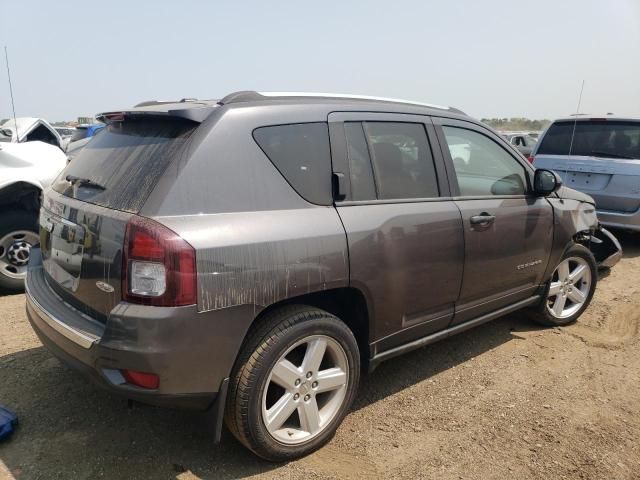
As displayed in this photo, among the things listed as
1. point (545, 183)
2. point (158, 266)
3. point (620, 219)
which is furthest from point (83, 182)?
point (620, 219)

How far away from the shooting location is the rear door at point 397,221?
2.68 meters

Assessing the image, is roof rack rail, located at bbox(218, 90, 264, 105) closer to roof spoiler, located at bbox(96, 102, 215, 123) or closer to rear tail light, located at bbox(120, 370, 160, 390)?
roof spoiler, located at bbox(96, 102, 215, 123)

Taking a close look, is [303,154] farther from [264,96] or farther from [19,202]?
[19,202]

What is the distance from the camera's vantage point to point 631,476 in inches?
100

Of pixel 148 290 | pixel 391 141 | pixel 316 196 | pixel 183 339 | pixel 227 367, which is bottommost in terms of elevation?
pixel 227 367

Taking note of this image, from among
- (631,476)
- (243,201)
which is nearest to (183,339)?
(243,201)

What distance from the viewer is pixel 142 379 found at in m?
2.12

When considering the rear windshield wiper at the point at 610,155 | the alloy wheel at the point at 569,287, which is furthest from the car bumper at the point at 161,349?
the rear windshield wiper at the point at 610,155

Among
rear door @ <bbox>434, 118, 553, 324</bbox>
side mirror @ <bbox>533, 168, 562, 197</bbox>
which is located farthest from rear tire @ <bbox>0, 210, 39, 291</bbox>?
side mirror @ <bbox>533, 168, 562, 197</bbox>

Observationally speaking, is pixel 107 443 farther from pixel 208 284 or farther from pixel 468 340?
pixel 468 340

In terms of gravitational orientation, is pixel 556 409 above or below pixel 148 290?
below

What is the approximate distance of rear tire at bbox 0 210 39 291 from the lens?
4.70 metres

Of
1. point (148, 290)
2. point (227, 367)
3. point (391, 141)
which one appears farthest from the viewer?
point (391, 141)

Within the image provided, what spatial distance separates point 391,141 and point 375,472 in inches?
71.8
